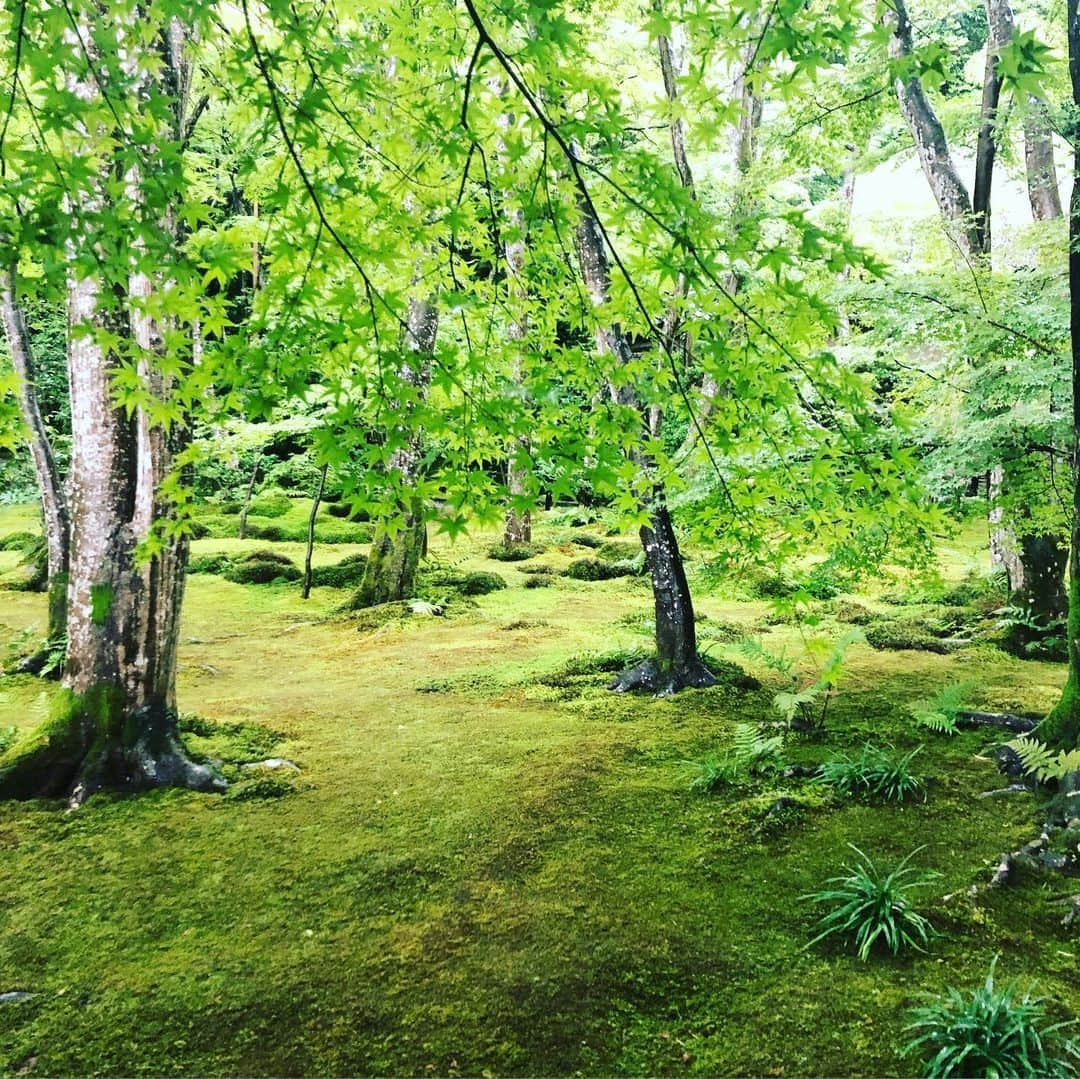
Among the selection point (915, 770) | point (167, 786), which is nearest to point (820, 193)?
point (915, 770)

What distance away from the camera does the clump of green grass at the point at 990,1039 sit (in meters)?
2.39

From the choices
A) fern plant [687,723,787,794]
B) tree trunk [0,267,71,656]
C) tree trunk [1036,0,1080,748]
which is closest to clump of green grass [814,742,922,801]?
fern plant [687,723,787,794]

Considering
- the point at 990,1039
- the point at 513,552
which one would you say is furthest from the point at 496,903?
the point at 513,552

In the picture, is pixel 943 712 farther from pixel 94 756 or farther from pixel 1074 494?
pixel 94 756

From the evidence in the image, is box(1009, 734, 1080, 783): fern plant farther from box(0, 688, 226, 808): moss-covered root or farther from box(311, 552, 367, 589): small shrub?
box(311, 552, 367, 589): small shrub

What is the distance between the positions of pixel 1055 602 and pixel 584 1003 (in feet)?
22.5

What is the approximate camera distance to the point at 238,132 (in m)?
4.24

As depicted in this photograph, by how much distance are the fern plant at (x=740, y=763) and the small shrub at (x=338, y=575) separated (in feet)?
28.9

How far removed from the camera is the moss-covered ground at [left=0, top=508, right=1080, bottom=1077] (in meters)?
2.69

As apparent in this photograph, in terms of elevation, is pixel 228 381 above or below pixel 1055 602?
above

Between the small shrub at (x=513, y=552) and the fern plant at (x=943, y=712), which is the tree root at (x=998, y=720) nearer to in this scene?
the fern plant at (x=943, y=712)

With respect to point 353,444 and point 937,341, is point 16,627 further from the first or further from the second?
point 937,341

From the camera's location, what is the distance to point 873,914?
10.3ft

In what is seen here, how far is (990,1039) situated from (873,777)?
2.19m
